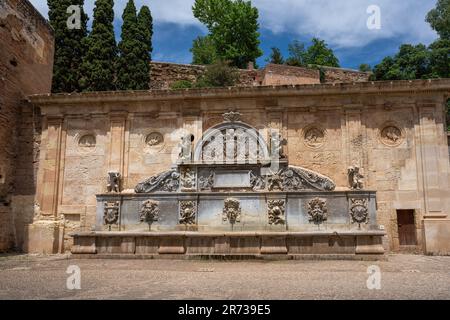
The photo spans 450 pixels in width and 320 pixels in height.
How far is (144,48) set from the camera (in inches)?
997

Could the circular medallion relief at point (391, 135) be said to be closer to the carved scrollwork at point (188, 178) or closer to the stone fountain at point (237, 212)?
the stone fountain at point (237, 212)

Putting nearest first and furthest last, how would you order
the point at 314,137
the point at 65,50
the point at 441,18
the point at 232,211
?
1. the point at 232,211
2. the point at 314,137
3. the point at 65,50
4. the point at 441,18

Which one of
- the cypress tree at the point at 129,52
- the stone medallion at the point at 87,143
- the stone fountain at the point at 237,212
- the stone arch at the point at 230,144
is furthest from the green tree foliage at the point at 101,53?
the stone arch at the point at 230,144

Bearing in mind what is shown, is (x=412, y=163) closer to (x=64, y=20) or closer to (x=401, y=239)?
(x=401, y=239)

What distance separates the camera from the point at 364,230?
9727mm

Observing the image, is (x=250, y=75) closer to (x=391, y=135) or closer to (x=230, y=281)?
(x=391, y=135)

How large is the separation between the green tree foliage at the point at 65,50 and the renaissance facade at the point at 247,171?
7.95 m

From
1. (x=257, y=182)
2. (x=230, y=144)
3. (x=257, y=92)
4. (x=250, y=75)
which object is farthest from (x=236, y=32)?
(x=257, y=182)

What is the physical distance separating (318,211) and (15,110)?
10.5 metres

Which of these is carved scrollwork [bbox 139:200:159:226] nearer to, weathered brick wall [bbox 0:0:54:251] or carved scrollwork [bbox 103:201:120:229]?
carved scrollwork [bbox 103:201:120:229]

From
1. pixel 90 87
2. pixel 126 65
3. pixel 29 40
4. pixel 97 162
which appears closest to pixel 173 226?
pixel 97 162

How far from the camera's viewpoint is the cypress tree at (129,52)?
23531 millimetres

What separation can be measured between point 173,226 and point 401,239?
261 inches
